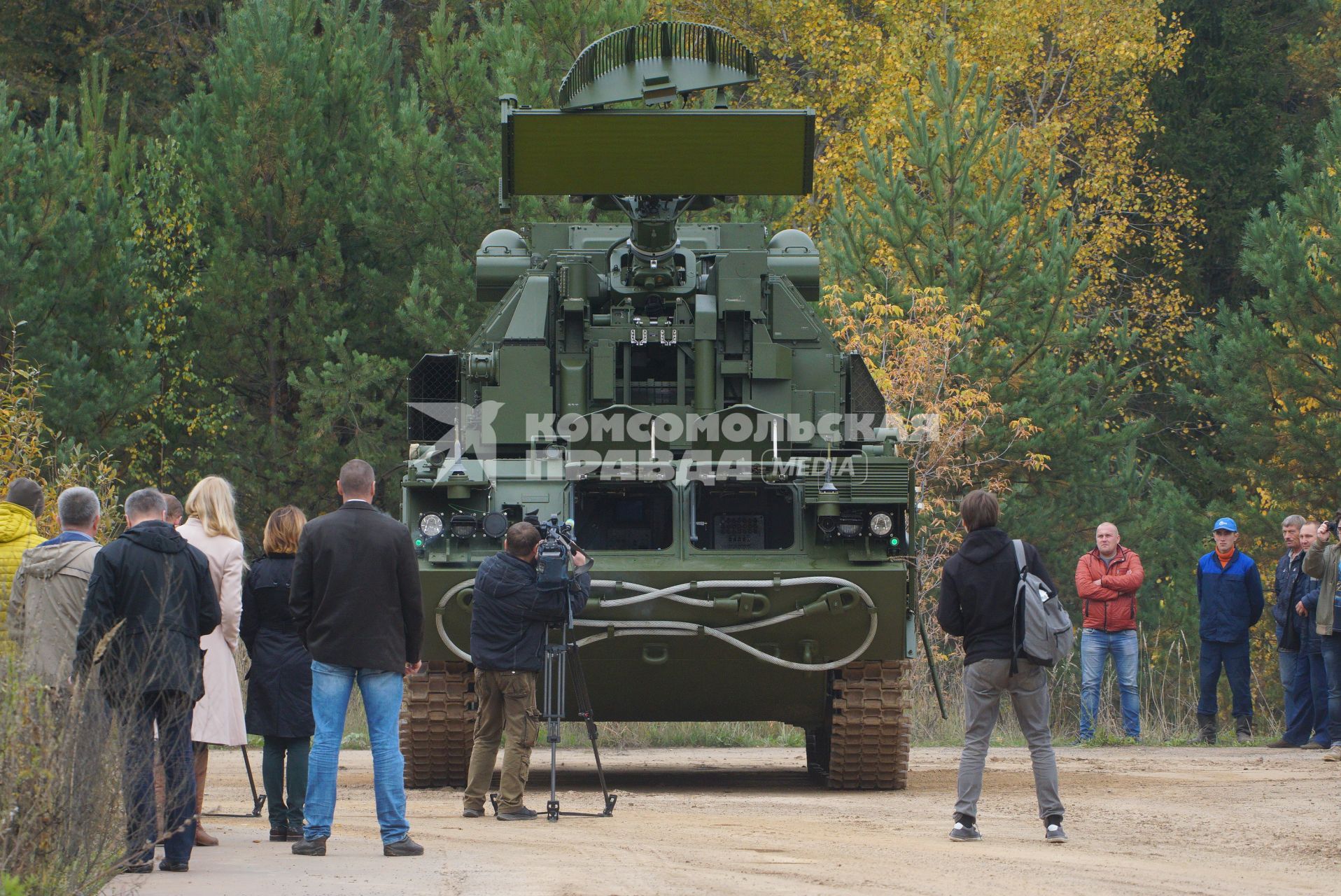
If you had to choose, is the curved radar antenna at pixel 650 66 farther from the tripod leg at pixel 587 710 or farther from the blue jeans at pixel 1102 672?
the blue jeans at pixel 1102 672

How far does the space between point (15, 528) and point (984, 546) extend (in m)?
4.34

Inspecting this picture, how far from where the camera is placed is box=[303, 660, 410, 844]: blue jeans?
317 inches

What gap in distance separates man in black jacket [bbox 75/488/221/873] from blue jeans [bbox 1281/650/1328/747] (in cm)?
994

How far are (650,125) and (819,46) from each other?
75.5 ft

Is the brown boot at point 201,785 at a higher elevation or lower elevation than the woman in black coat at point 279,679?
lower

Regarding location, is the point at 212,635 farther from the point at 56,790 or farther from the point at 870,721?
the point at 870,721

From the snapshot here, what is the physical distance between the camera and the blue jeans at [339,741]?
26.4ft

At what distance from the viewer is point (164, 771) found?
753 cm

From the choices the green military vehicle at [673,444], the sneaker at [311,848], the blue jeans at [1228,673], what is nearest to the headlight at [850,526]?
the green military vehicle at [673,444]

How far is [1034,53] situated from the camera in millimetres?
34500

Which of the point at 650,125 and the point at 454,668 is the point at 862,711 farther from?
the point at 650,125

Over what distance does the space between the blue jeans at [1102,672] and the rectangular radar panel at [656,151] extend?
4.76 metres

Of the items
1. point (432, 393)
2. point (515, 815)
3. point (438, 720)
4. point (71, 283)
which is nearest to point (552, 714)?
point (515, 815)

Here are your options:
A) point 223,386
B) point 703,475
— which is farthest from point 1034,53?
point 703,475
